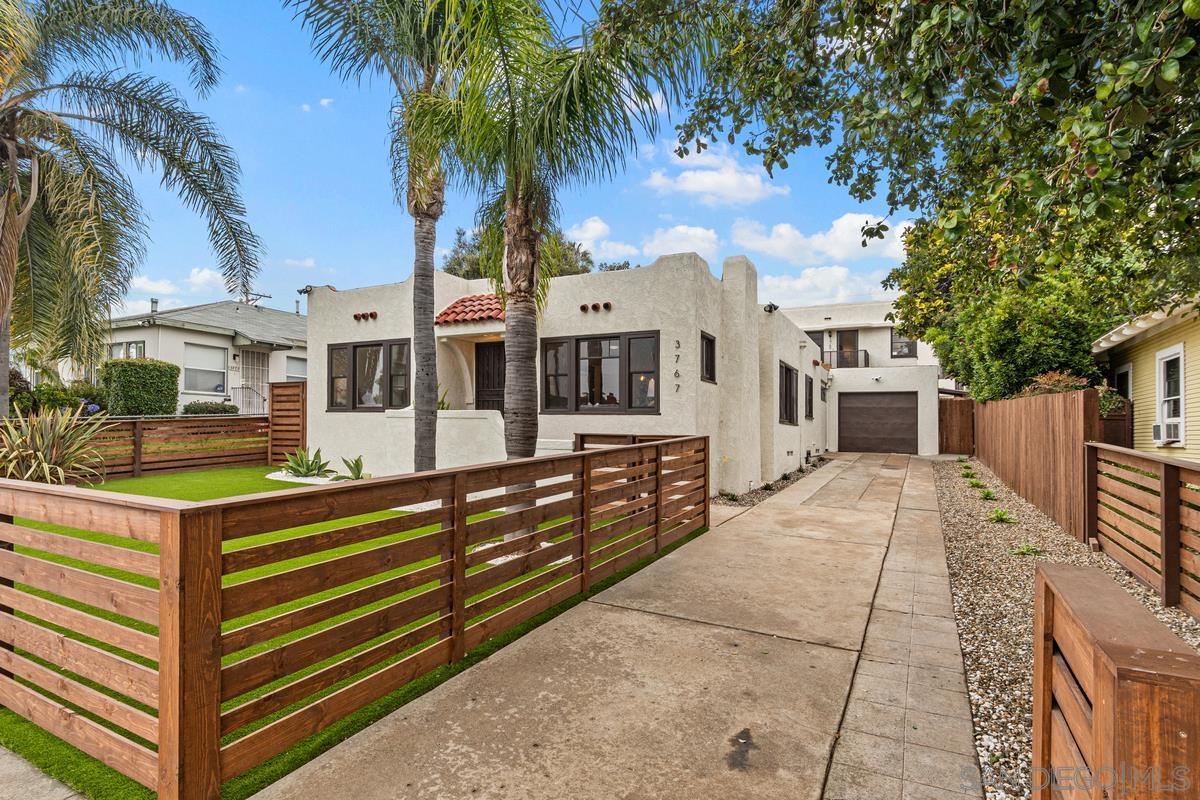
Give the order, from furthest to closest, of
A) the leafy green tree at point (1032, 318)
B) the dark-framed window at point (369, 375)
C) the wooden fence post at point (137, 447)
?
the wooden fence post at point (137, 447), the dark-framed window at point (369, 375), the leafy green tree at point (1032, 318)

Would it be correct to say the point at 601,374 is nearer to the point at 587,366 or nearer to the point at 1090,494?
the point at 587,366

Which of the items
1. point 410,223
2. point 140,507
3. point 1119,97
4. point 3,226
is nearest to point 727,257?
point 410,223

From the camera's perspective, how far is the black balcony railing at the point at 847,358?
24594 mm

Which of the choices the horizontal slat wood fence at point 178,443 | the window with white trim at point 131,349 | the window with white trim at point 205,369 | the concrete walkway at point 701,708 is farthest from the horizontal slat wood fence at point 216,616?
the window with white trim at point 131,349

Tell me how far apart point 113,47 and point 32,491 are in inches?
393

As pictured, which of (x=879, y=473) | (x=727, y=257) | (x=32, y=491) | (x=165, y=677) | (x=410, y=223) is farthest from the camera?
(x=879, y=473)

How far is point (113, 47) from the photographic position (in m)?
8.95

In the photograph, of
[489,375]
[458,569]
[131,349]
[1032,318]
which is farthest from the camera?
[131,349]

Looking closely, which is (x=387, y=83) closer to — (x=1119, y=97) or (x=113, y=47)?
(x=113, y=47)

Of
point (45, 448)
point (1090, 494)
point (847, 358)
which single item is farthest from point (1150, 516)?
point (847, 358)

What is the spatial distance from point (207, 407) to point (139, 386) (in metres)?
2.21

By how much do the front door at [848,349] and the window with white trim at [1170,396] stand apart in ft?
46.4

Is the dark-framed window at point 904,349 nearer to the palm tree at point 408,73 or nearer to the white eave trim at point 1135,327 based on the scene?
the white eave trim at point 1135,327

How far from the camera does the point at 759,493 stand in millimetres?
10422
